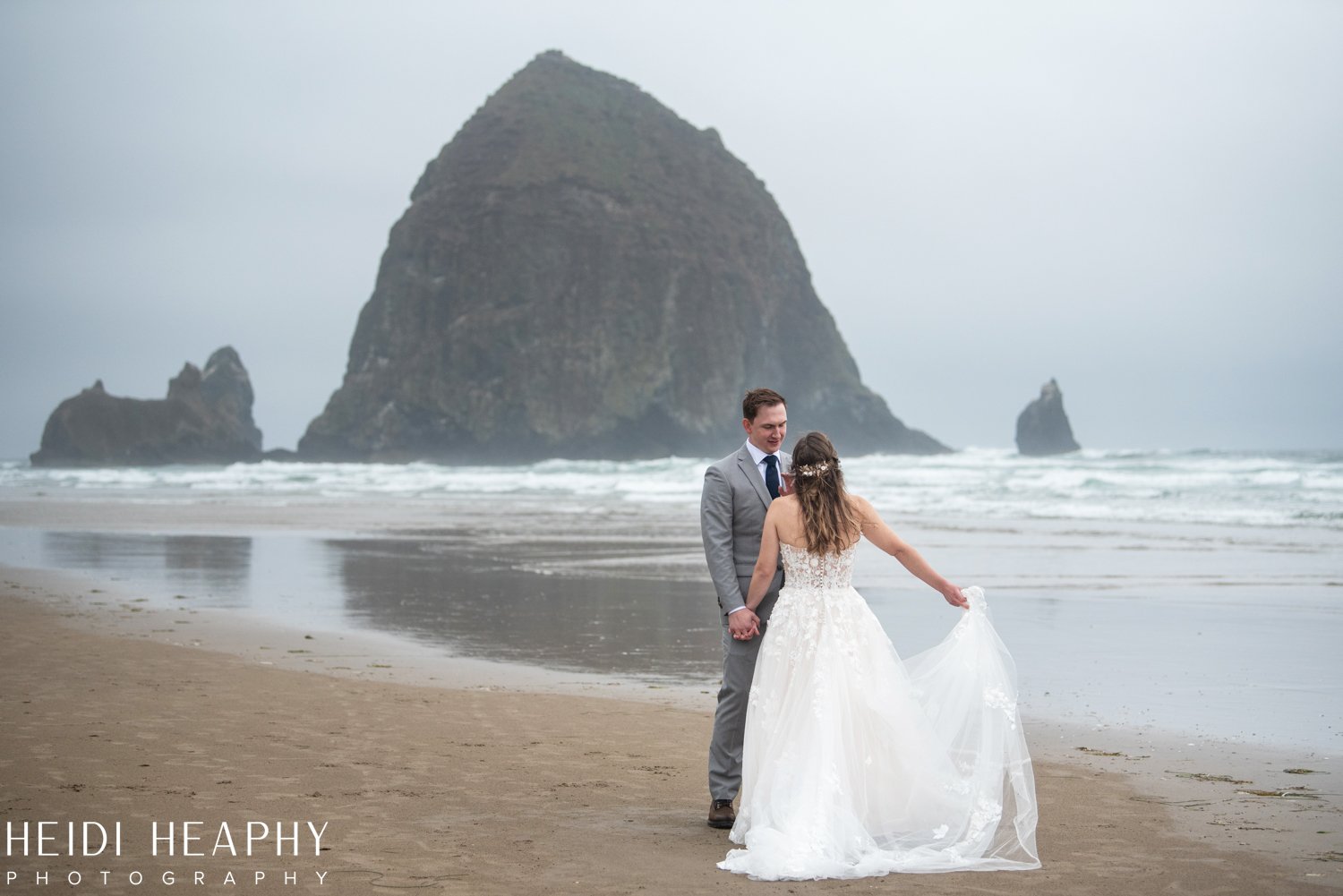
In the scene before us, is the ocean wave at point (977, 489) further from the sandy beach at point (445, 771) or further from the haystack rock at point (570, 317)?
the haystack rock at point (570, 317)

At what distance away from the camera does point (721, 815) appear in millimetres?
5129

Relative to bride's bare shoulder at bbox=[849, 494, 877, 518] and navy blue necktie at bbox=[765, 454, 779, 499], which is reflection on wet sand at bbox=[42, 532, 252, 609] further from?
bride's bare shoulder at bbox=[849, 494, 877, 518]

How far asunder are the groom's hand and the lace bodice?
236mm

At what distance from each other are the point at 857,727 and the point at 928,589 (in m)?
9.04

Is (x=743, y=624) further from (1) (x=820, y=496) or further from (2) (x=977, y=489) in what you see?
(2) (x=977, y=489)

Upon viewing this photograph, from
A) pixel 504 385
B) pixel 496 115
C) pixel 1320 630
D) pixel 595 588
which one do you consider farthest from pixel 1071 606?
pixel 496 115

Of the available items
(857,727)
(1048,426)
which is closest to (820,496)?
(857,727)

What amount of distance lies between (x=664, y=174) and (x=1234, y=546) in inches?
3264

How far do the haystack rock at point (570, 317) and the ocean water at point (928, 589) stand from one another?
173ft

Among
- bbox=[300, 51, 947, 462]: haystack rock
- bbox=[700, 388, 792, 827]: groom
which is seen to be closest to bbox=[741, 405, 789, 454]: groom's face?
bbox=[700, 388, 792, 827]: groom

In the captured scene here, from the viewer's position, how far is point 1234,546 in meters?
18.8

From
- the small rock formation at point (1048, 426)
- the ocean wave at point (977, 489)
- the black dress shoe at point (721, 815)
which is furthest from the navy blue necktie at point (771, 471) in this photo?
the small rock formation at point (1048, 426)

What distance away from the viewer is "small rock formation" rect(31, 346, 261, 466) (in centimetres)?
9500

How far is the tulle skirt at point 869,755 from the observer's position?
14.8 ft
